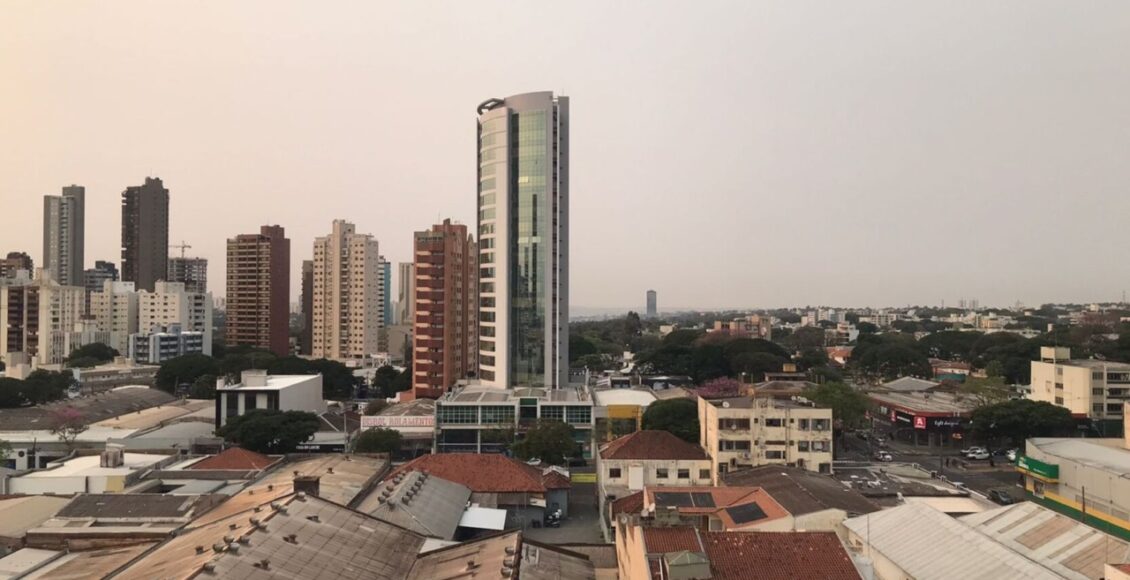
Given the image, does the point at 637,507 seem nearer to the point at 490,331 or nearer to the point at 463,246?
the point at 490,331

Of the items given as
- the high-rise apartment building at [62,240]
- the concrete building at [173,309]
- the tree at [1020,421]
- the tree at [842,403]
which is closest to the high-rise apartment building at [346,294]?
the concrete building at [173,309]

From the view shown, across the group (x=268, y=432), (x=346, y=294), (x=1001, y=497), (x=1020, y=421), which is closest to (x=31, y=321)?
(x=346, y=294)

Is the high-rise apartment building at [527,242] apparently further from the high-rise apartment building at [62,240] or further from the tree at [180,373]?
the high-rise apartment building at [62,240]

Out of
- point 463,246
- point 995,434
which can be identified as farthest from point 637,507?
point 463,246

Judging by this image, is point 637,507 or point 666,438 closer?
point 637,507

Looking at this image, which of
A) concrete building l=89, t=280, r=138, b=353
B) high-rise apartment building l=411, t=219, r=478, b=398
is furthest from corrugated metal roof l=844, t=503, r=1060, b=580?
concrete building l=89, t=280, r=138, b=353

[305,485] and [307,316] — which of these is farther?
[307,316]

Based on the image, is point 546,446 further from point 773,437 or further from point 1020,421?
point 1020,421
